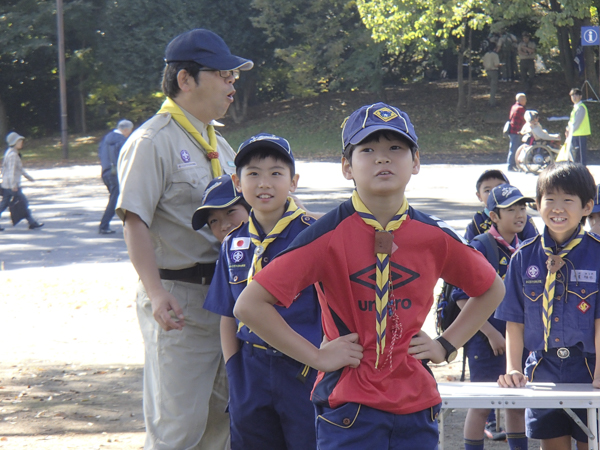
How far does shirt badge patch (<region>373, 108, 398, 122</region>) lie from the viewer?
7.62ft

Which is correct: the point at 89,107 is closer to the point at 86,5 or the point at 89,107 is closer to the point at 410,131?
the point at 86,5

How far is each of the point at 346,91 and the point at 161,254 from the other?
3377 centimetres

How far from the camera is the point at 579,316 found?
350 cm

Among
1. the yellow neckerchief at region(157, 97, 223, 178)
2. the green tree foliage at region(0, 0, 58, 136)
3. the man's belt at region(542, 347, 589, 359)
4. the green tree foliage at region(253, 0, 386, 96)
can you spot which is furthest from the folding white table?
the green tree foliage at region(0, 0, 58, 136)

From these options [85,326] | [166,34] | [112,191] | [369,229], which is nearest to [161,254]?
[369,229]

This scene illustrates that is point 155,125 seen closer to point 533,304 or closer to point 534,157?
point 533,304

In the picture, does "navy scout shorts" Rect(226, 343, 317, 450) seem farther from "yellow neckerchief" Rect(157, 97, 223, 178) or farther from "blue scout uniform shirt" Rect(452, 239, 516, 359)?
"blue scout uniform shirt" Rect(452, 239, 516, 359)

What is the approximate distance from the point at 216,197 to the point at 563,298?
175 cm

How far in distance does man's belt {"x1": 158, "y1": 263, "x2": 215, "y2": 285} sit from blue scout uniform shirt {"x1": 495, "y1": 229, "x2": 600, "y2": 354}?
152 centimetres

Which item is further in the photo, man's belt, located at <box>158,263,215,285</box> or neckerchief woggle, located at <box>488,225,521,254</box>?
neckerchief woggle, located at <box>488,225,521,254</box>

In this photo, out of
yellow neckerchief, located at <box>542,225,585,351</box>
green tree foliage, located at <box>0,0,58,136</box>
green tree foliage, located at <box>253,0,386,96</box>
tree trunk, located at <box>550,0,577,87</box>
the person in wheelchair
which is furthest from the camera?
green tree foliage, located at <box>0,0,58,136</box>

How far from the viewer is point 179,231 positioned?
11.3 ft

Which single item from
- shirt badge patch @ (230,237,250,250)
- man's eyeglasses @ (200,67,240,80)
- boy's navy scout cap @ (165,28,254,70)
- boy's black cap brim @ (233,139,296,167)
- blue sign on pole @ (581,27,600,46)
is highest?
blue sign on pole @ (581,27,600,46)

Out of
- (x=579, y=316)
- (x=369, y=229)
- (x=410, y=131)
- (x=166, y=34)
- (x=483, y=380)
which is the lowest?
(x=483, y=380)
